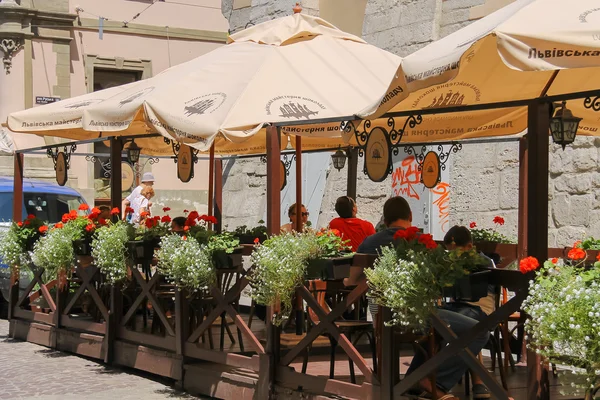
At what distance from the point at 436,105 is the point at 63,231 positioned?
416 cm

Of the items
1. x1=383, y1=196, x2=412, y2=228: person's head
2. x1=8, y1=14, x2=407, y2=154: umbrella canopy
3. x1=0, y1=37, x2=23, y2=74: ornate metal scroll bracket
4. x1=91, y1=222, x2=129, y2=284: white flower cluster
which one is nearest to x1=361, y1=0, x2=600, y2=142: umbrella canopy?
x1=8, y1=14, x2=407, y2=154: umbrella canopy

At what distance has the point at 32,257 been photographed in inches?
422

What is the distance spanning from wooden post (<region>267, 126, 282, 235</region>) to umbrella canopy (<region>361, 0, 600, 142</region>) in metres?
1.17

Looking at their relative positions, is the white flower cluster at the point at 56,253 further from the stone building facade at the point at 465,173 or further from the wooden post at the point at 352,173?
Answer: the stone building facade at the point at 465,173

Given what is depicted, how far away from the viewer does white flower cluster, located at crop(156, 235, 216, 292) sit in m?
8.04

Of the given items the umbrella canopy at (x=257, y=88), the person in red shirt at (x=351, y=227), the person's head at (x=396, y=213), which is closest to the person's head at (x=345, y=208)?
the person in red shirt at (x=351, y=227)

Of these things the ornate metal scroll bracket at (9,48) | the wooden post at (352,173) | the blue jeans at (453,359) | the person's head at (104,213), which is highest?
the ornate metal scroll bracket at (9,48)

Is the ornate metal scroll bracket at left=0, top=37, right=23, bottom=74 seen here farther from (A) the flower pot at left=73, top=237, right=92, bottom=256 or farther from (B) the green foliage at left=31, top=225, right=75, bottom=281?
(A) the flower pot at left=73, top=237, right=92, bottom=256

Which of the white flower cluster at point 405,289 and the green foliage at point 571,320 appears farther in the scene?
the white flower cluster at point 405,289

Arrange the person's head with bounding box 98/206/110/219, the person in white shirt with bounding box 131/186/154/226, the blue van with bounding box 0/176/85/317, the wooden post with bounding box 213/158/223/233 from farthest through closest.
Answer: the blue van with bounding box 0/176/85/317 → the person in white shirt with bounding box 131/186/154/226 → the wooden post with bounding box 213/158/223/233 → the person's head with bounding box 98/206/110/219

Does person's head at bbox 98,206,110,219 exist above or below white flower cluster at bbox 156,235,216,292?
above

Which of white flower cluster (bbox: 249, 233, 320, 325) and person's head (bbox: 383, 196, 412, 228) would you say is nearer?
white flower cluster (bbox: 249, 233, 320, 325)

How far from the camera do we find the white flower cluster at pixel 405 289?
5.87 meters

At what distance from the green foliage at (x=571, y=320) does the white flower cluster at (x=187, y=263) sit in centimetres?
353
